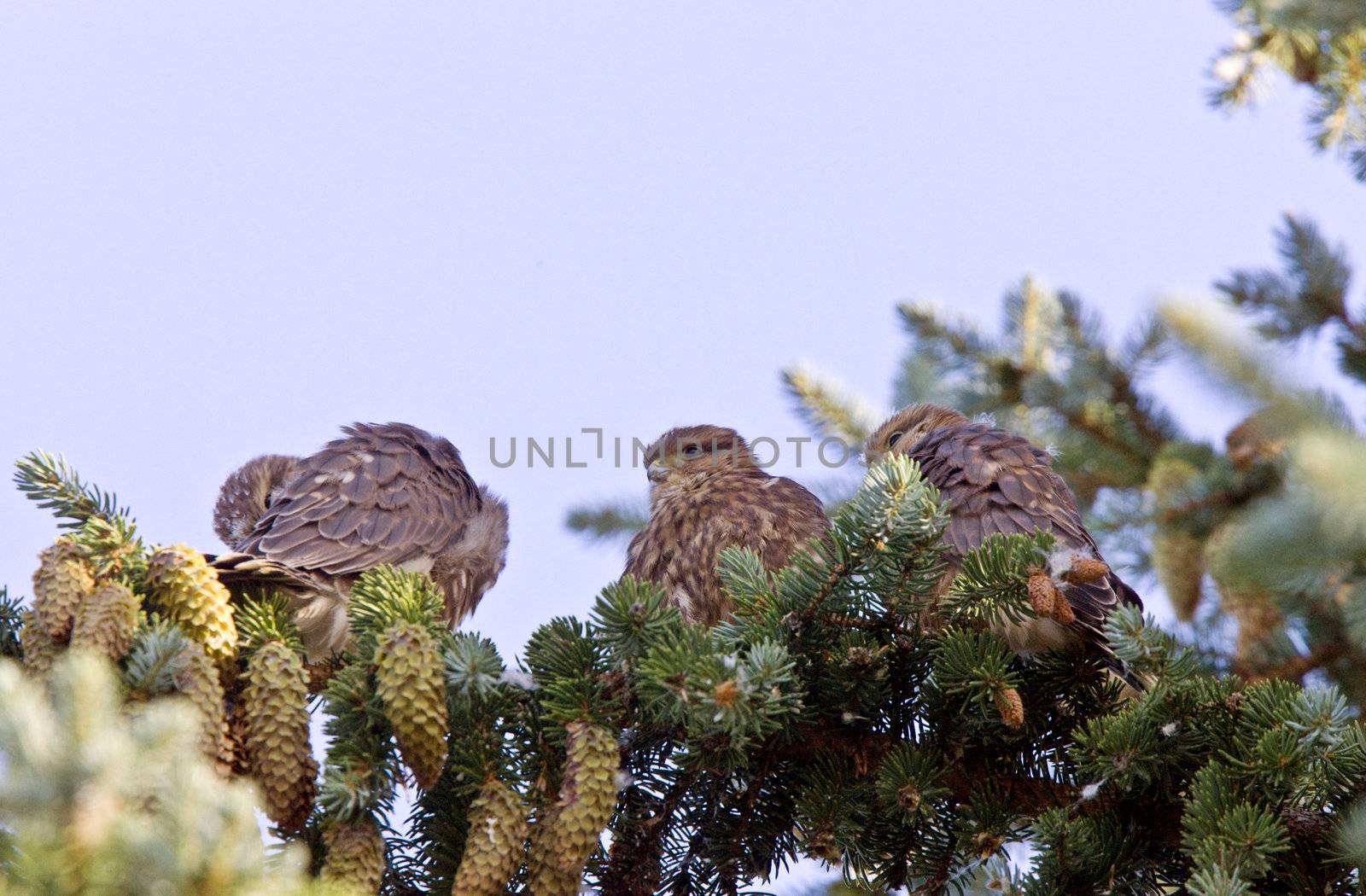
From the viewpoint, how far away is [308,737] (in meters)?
2.23

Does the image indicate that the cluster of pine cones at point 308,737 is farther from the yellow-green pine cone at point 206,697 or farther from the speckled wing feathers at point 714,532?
the speckled wing feathers at point 714,532

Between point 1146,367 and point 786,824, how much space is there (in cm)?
228

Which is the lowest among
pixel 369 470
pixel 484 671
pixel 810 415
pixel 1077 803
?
pixel 1077 803

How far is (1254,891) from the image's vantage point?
221 centimetres

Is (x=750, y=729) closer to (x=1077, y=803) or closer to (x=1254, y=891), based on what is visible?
(x=1077, y=803)

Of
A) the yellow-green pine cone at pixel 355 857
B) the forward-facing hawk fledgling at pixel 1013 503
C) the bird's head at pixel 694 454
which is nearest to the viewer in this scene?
the yellow-green pine cone at pixel 355 857

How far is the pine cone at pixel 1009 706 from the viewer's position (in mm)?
2428

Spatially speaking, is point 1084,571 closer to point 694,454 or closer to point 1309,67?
point 1309,67

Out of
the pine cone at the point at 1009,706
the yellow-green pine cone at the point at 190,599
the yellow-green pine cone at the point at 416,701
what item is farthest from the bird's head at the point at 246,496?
the pine cone at the point at 1009,706

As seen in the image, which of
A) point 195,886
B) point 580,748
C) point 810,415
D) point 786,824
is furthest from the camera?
point 810,415

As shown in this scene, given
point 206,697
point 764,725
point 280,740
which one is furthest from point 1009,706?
point 206,697

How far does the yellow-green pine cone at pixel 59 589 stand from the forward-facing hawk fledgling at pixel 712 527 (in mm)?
1893

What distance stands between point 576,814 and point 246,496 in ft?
9.30

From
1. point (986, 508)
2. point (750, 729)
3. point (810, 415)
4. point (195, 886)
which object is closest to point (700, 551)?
point (986, 508)
